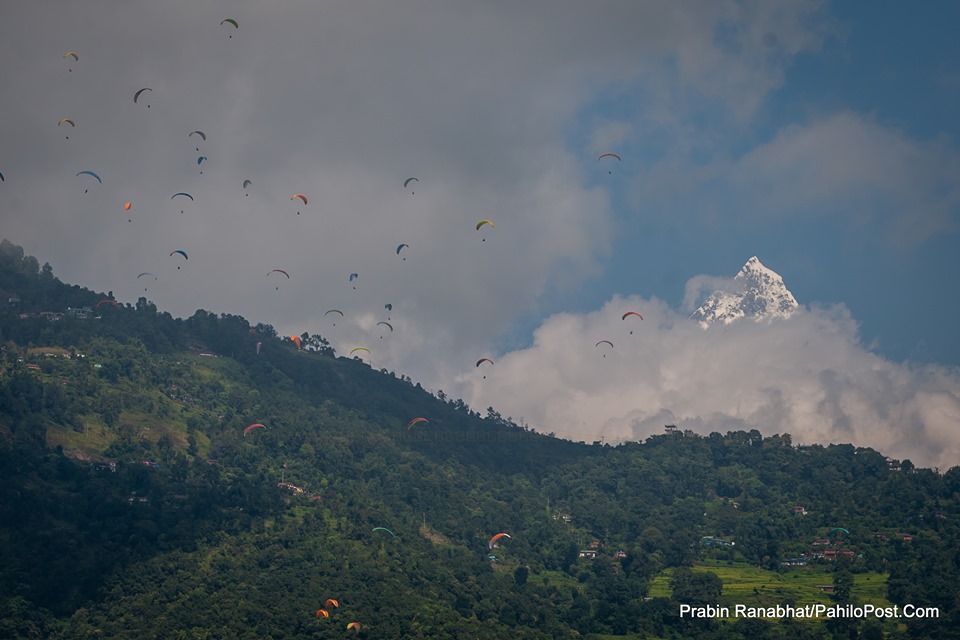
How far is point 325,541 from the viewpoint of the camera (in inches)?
5974

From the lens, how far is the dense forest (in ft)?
424

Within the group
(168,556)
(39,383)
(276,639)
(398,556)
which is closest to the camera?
(276,639)

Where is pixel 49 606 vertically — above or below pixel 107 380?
below

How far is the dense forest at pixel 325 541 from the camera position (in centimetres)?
12938

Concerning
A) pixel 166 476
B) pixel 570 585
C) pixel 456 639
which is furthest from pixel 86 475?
pixel 570 585

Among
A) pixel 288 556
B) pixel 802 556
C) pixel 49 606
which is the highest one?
pixel 802 556

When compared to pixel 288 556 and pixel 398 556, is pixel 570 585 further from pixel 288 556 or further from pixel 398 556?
pixel 288 556

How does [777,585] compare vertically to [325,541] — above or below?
above

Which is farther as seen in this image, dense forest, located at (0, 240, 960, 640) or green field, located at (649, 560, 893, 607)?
green field, located at (649, 560, 893, 607)

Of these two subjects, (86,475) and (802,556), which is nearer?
(86,475)

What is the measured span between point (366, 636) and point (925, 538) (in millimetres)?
88485

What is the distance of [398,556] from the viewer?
5979 inches

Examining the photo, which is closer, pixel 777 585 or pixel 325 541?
pixel 325 541

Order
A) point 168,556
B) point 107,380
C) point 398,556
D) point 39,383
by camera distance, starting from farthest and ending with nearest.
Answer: point 107,380 → point 39,383 → point 398,556 → point 168,556
